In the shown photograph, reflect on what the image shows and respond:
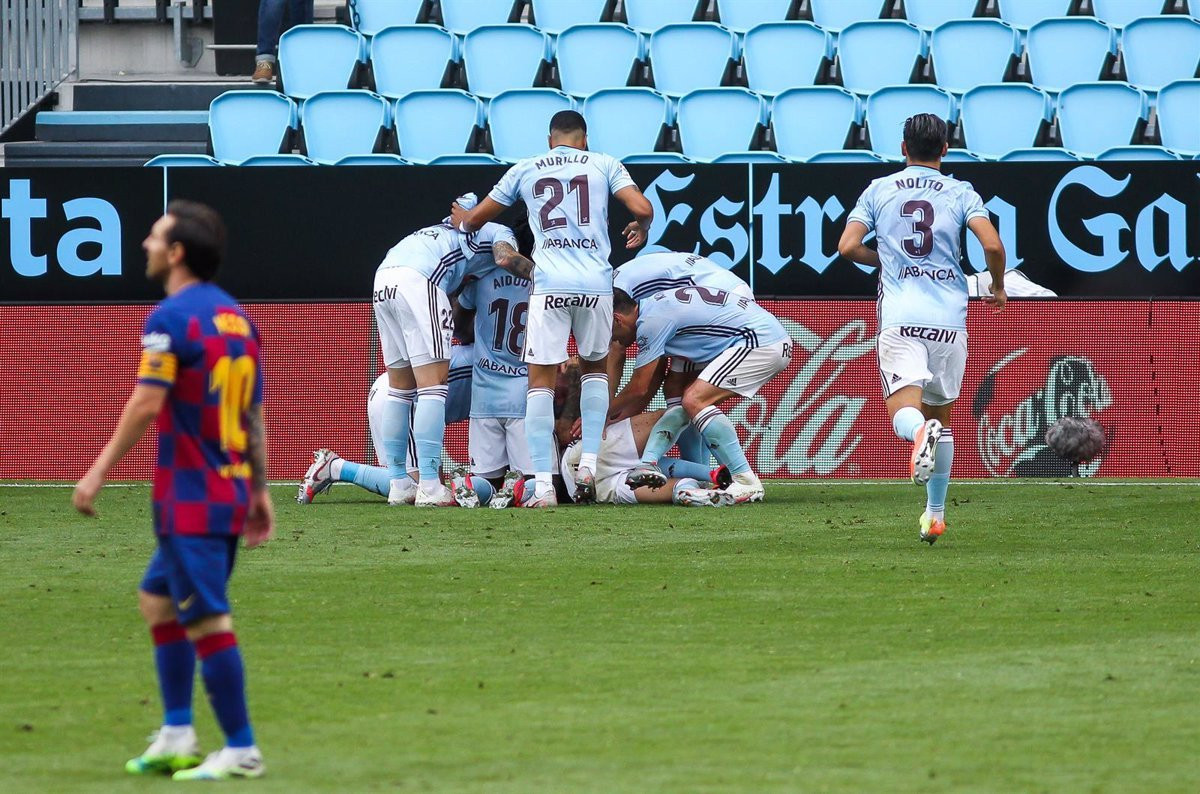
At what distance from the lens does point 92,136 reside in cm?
1672

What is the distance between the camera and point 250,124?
51.8ft

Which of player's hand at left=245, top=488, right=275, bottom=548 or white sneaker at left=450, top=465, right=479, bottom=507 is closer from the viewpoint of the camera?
player's hand at left=245, top=488, right=275, bottom=548

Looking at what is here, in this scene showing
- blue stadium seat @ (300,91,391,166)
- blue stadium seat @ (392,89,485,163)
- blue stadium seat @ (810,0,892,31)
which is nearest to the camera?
blue stadium seat @ (392,89,485,163)

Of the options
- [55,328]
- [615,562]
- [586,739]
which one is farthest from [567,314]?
[586,739]

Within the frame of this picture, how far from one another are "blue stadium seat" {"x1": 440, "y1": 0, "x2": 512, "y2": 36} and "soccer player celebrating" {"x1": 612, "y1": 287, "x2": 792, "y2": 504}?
266 inches

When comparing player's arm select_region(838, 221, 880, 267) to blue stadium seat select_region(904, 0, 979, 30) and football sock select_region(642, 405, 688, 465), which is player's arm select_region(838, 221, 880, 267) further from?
blue stadium seat select_region(904, 0, 979, 30)

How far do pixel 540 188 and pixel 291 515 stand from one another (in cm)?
238

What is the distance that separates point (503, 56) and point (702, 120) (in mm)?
2199

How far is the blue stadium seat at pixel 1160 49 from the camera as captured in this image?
15.9 metres

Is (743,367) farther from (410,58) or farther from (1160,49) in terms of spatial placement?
(1160,49)

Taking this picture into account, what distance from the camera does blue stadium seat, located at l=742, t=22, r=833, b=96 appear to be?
1628 centimetres

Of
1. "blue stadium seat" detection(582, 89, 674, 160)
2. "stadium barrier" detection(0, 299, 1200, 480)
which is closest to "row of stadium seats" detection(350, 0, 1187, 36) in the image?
"blue stadium seat" detection(582, 89, 674, 160)

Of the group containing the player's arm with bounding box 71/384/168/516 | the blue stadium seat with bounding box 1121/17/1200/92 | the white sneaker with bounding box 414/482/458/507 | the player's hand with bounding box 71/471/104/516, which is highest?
the blue stadium seat with bounding box 1121/17/1200/92

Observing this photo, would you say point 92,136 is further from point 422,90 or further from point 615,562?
point 615,562
